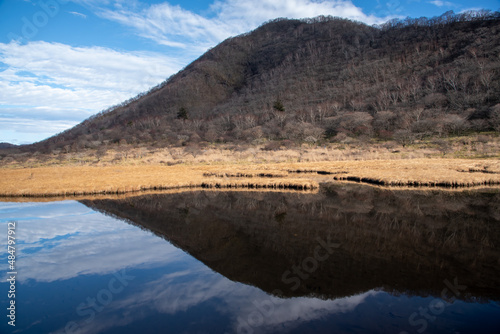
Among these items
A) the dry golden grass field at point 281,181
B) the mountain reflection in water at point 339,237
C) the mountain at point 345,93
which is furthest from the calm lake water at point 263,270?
the mountain at point 345,93

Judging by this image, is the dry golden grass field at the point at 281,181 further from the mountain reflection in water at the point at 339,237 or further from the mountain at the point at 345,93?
the mountain at the point at 345,93

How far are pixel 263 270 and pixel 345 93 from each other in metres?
113

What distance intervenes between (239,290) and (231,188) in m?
18.5

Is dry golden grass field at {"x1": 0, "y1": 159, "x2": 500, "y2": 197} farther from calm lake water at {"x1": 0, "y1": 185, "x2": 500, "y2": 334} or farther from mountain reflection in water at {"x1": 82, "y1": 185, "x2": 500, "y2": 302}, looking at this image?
calm lake water at {"x1": 0, "y1": 185, "x2": 500, "y2": 334}

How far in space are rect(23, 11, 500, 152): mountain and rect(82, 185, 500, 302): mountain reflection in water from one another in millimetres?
44898

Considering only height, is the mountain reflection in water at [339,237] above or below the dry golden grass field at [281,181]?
below

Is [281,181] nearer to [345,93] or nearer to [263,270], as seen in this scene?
[263,270]

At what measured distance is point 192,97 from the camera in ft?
540

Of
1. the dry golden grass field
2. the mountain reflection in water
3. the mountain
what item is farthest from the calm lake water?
the mountain

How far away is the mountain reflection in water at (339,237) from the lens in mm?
9758

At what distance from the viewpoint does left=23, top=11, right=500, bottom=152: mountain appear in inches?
2982

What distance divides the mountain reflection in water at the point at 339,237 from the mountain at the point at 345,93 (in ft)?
147

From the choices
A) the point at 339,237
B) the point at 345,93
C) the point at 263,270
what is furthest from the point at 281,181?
the point at 345,93

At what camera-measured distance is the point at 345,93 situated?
376 feet
